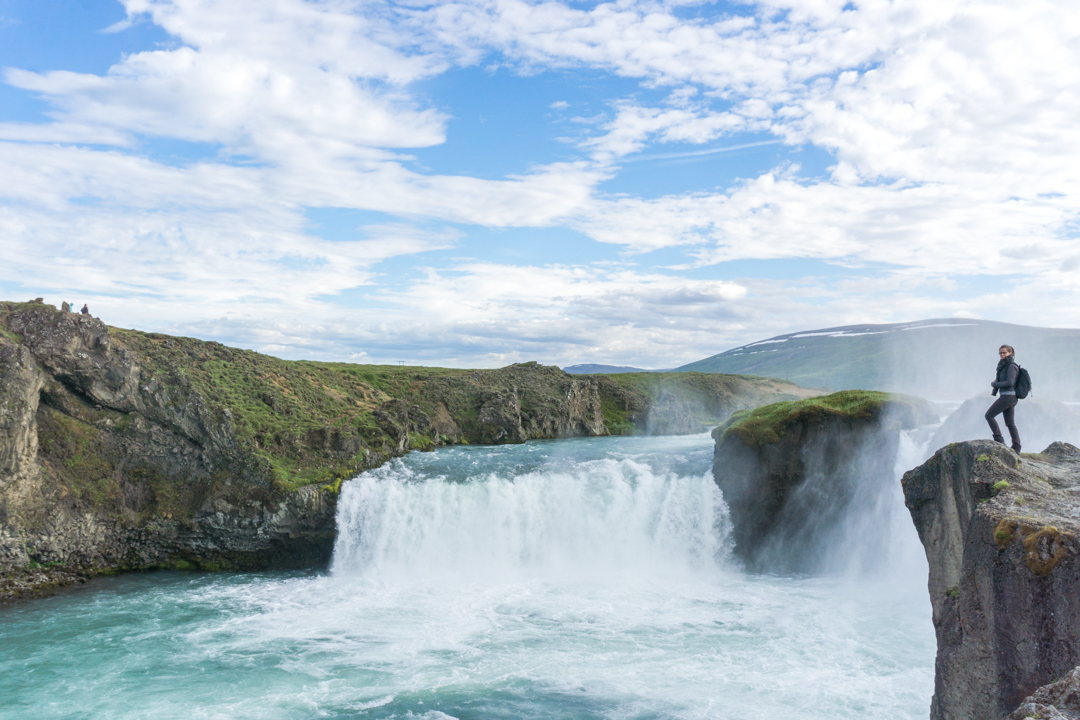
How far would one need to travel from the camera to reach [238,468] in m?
33.1

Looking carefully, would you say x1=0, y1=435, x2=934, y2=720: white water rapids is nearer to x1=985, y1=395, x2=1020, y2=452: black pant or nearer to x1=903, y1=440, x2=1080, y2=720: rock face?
x1=903, y1=440, x2=1080, y2=720: rock face

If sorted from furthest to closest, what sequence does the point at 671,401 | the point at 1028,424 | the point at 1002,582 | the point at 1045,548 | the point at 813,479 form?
the point at 671,401, the point at 1028,424, the point at 813,479, the point at 1002,582, the point at 1045,548

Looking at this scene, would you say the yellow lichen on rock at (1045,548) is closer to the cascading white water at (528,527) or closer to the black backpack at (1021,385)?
the black backpack at (1021,385)

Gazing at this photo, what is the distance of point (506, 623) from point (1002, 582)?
17959 mm

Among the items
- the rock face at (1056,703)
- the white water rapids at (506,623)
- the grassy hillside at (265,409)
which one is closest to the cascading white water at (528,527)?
the white water rapids at (506,623)

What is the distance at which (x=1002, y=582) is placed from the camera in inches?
421

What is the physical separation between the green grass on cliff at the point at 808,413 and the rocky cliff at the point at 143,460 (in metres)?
23.0

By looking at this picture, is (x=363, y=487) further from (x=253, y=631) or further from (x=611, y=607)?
(x=611, y=607)

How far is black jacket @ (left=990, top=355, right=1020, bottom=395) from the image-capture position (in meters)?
17.6

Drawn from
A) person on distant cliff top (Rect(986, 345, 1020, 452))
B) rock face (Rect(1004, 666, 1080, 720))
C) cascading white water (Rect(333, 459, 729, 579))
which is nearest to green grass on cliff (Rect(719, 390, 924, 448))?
cascading white water (Rect(333, 459, 729, 579))

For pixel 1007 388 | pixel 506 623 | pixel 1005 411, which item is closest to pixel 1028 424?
pixel 1005 411

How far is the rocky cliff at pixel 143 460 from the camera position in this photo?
93.6ft

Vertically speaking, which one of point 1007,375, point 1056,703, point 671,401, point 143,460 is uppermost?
point 1007,375

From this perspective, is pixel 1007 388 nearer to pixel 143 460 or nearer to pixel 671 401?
pixel 143 460
